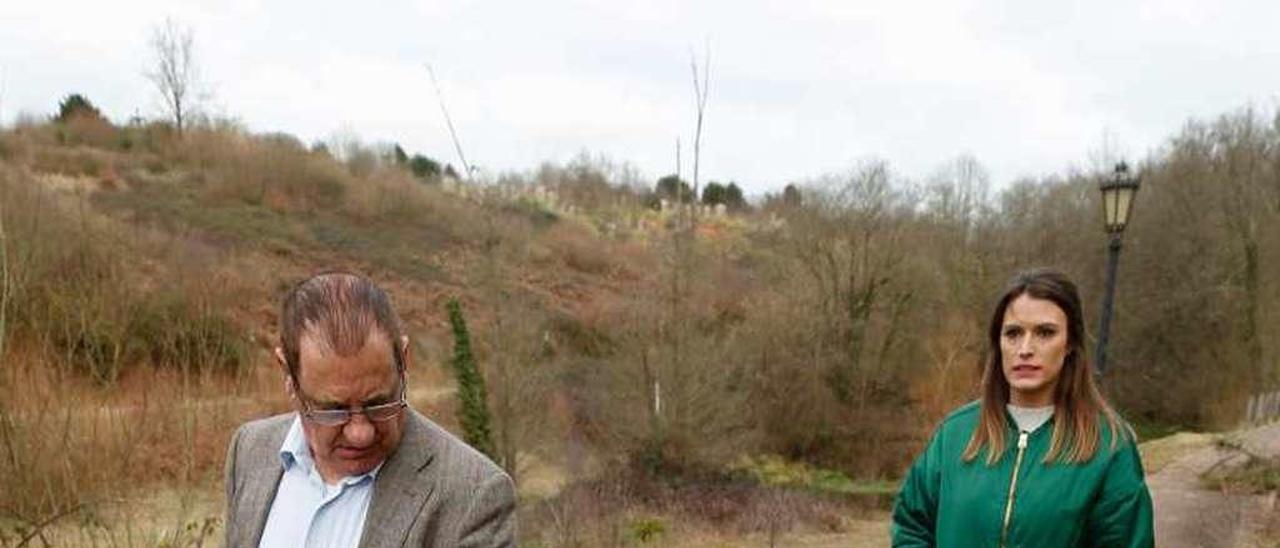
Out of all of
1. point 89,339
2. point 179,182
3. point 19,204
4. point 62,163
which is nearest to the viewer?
point 89,339

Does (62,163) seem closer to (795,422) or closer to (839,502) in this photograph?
(795,422)

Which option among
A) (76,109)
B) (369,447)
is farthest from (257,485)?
(76,109)

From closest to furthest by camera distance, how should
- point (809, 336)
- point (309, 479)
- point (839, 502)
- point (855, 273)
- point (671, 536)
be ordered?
point (309, 479) → point (671, 536) → point (839, 502) → point (809, 336) → point (855, 273)

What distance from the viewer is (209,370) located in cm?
525

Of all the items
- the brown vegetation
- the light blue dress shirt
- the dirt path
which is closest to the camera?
the light blue dress shirt

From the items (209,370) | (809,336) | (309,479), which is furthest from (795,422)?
(309,479)

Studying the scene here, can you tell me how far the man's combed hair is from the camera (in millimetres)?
1422

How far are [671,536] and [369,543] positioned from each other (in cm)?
1059

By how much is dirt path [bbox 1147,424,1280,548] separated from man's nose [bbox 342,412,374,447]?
753 cm

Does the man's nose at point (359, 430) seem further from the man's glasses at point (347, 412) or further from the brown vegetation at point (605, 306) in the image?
the brown vegetation at point (605, 306)

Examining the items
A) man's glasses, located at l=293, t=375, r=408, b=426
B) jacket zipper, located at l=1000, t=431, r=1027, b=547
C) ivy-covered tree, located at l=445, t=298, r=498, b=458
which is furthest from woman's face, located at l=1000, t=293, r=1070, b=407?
ivy-covered tree, located at l=445, t=298, r=498, b=458

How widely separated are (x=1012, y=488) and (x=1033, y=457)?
3.4 inches

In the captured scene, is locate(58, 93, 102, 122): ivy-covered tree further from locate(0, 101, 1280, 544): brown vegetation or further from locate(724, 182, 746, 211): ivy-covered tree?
locate(724, 182, 746, 211): ivy-covered tree

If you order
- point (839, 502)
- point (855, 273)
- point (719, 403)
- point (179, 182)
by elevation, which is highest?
point (179, 182)
